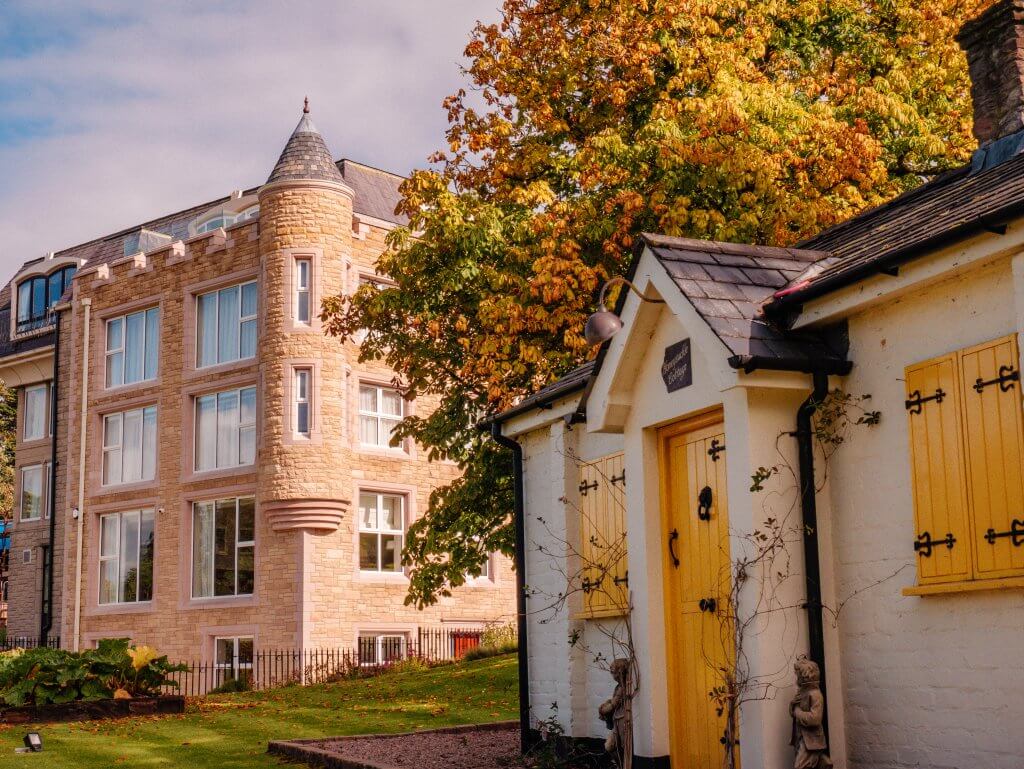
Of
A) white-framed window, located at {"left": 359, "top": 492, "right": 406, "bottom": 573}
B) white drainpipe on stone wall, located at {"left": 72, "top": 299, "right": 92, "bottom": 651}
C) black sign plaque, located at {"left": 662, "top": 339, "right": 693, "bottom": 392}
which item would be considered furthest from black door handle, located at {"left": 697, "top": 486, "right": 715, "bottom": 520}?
white drainpipe on stone wall, located at {"left": 72, "top": 299, "right": 92, "bottom": 651}

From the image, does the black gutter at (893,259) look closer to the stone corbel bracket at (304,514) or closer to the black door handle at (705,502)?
the black door handle at (705,502)

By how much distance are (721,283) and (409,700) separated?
12802mm

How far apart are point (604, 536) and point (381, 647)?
2074 centimetres

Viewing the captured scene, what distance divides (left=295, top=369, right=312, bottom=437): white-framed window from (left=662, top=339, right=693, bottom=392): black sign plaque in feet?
69.1

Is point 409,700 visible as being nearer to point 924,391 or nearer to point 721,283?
point 721,283

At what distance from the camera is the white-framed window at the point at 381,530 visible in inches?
1240

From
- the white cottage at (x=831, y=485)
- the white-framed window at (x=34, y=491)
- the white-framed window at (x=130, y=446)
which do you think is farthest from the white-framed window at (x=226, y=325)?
the white cottage at (x=831, y=485)

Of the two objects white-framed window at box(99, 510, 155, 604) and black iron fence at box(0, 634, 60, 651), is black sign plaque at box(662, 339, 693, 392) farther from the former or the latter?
black iron fence at box(0, 634, 60, 651)

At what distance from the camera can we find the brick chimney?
11578mm

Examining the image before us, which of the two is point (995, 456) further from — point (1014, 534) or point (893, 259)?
point (893, 259)

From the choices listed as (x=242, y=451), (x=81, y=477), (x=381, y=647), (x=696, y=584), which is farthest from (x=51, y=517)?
(x=696, y=584)

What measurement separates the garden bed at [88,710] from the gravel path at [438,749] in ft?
14.8

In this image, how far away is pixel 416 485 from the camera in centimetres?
3262


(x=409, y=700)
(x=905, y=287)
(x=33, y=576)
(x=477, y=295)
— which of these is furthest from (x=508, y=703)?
(x=33, y=576)
